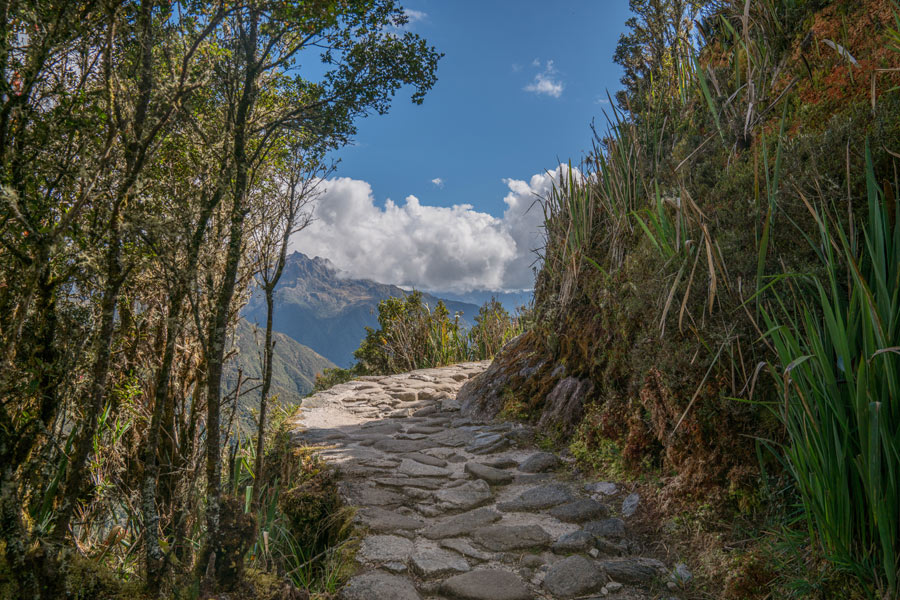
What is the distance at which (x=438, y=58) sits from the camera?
2590 mm

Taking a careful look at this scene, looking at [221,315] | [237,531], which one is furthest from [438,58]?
[237,531]

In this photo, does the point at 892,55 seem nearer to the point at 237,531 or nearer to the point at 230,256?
the point at 230,256

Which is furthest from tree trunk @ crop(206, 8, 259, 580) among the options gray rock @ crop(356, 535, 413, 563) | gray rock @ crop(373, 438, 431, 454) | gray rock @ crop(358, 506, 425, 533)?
gray rock @ crop(373, 438, 431, 454)

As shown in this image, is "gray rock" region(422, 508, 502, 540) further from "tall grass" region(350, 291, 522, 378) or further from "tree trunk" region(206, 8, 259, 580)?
"tall grass" region(350, 291, 522, 378)

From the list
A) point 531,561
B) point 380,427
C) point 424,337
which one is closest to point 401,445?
point 380,427

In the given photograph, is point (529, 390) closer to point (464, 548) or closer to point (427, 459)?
point (427, 459)

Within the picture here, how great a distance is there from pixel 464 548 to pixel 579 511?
2.42 ft

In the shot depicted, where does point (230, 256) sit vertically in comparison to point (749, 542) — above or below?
above

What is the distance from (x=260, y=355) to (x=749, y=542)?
2362 millimetres

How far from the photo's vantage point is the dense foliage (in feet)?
4.79

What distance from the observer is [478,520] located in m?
2.94

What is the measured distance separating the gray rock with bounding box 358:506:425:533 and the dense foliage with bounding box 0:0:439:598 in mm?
939

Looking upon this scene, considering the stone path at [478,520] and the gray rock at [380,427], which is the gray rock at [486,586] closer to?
the stone path at [478,520]

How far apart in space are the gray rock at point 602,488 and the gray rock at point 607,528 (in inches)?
14.4
